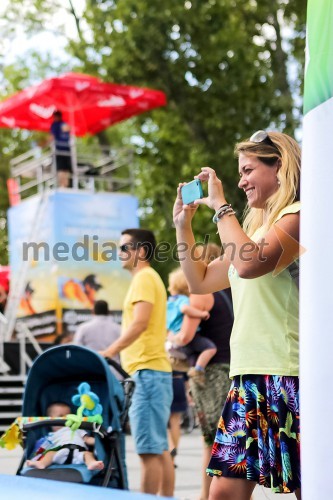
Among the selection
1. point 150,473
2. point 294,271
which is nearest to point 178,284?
point 150,473

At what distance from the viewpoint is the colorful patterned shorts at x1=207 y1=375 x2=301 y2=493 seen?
3.63 m

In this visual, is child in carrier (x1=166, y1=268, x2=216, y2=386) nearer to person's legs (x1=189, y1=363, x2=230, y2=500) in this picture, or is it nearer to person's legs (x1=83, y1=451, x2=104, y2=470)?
person's legs (x1=189, y1=363, x2=230, y2=500)

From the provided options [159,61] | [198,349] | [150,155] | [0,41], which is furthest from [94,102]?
[198,349]

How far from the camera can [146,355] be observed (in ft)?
21.6

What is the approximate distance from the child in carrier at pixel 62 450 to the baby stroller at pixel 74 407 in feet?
0.13

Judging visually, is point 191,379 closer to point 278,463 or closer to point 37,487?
point 278,463

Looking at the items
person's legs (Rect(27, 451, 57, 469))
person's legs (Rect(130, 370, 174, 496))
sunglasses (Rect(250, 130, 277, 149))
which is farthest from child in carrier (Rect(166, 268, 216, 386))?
sunglasses (Rect(250, 130, 277, 149))

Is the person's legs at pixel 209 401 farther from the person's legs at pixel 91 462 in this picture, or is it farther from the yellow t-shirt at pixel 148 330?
the person's legs at pixel 91 462

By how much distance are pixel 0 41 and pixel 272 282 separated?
27.3 m

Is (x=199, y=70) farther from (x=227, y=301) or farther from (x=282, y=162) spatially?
(x=282, y=162)

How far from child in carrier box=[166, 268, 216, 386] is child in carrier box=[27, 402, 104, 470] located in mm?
1201

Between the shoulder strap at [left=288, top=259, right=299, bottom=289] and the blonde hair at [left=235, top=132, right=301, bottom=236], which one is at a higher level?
the blonde hair at [left=235, top=132, right=301, bottom=236]

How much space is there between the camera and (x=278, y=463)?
12.0ft

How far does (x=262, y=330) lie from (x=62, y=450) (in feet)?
7.76
